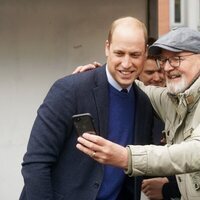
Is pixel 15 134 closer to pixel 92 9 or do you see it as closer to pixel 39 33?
pixel 39 33

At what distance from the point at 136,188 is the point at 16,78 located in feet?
7.19

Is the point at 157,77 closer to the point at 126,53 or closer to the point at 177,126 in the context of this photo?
the point at 177,126

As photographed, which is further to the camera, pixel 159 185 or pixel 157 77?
pixel 157 77

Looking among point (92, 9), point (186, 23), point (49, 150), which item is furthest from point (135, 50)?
point (92, 9)

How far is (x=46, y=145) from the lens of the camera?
2764 millimetres

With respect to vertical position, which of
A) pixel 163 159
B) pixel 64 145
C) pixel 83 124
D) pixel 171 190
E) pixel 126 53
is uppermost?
pixel 126 53

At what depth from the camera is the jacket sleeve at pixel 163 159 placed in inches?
92.0

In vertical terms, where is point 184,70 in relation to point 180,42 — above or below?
below

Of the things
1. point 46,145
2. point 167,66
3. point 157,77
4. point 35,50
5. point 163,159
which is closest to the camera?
point 163,159

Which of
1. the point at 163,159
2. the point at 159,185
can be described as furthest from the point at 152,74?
the point at 163,159

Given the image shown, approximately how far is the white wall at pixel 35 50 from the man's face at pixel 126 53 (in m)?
2.05

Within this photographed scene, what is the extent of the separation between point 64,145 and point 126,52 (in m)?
0.61

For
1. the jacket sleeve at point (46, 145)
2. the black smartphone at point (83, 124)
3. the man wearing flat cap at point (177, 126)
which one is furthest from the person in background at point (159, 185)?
the black smartphone at point (83, 124)

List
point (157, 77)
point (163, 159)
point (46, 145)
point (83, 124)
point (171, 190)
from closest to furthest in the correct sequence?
point (163, 159)
point (83, 124)
point (46, 145)
point (171, 190)
point (157, 77)
